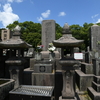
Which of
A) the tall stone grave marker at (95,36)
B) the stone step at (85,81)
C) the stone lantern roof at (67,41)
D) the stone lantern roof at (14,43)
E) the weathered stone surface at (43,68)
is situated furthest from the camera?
the tall stone grave marker at (95,36)

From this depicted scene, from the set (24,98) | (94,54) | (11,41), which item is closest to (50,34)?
(94,54)

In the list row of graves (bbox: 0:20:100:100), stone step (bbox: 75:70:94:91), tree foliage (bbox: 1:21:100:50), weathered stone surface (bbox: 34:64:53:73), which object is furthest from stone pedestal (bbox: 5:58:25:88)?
tree foliage (bbox: 1:21:100:50)

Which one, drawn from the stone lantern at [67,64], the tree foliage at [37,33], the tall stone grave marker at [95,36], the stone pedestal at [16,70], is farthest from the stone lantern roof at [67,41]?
the tree foliage at [37,33]

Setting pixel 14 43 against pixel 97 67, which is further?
pixel 97 67

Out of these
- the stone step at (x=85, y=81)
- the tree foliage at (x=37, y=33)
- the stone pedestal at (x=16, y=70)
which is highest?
the tree foliage at (x=37, y=33)

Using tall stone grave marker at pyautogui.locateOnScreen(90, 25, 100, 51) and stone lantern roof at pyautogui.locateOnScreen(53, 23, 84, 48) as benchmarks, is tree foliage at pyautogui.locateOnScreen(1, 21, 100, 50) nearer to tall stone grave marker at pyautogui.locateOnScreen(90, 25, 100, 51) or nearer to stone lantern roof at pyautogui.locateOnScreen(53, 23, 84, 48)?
tall stone grave marker at pyautogui.locateOnScreen(90, 25, 100, 51)

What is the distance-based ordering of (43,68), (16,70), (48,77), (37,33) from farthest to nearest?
(37,33) → (43,68) → (48,77) → (16,70)

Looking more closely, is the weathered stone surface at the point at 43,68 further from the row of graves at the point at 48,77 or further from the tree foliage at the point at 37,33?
the tree foliage at the point at 37,33

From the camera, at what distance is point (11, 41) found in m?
5.05

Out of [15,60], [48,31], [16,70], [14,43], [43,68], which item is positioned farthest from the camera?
[48,31]

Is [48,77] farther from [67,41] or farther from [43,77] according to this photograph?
[67,41]

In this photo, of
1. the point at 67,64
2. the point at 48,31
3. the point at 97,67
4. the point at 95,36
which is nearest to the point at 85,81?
the point at 97,67

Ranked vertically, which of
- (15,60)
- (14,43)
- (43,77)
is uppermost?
(14,43)

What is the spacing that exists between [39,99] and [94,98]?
248 centimetres
